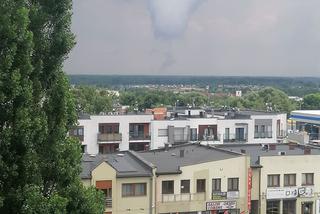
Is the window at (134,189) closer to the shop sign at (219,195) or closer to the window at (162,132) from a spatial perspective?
the shop sign at (219,195)

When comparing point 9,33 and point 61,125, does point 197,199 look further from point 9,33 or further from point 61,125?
point 9,33

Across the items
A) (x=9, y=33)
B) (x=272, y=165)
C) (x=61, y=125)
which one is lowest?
(x=272, y=165)

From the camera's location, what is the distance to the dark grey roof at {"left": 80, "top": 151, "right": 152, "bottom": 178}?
41.5m

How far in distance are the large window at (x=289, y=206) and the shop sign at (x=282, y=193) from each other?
1.64ft

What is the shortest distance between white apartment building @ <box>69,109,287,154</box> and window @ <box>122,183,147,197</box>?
99.6ft

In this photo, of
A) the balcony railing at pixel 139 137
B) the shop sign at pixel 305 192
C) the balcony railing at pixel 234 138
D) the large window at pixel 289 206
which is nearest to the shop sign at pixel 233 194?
the large window at pixel 289 206

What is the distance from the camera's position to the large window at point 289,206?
47550 mm

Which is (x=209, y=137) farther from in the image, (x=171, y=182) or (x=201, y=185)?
(x=171, y=182)

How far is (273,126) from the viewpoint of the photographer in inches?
3253

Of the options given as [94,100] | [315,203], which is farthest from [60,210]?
[94,100]

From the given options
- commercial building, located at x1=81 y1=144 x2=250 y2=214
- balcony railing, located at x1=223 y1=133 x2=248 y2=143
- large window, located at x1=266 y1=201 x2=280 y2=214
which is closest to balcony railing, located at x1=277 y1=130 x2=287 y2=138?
balcony railing, located at x1=223 y1=133 x2=248 y2=143

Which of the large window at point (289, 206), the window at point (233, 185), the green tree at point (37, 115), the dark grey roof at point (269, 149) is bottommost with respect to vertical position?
the large window at point (289, 206)

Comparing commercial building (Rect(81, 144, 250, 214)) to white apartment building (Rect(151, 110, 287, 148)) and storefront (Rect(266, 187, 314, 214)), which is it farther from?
white apartment building (Rect(151, 110, 287, 148))

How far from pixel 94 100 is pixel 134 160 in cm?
8249
